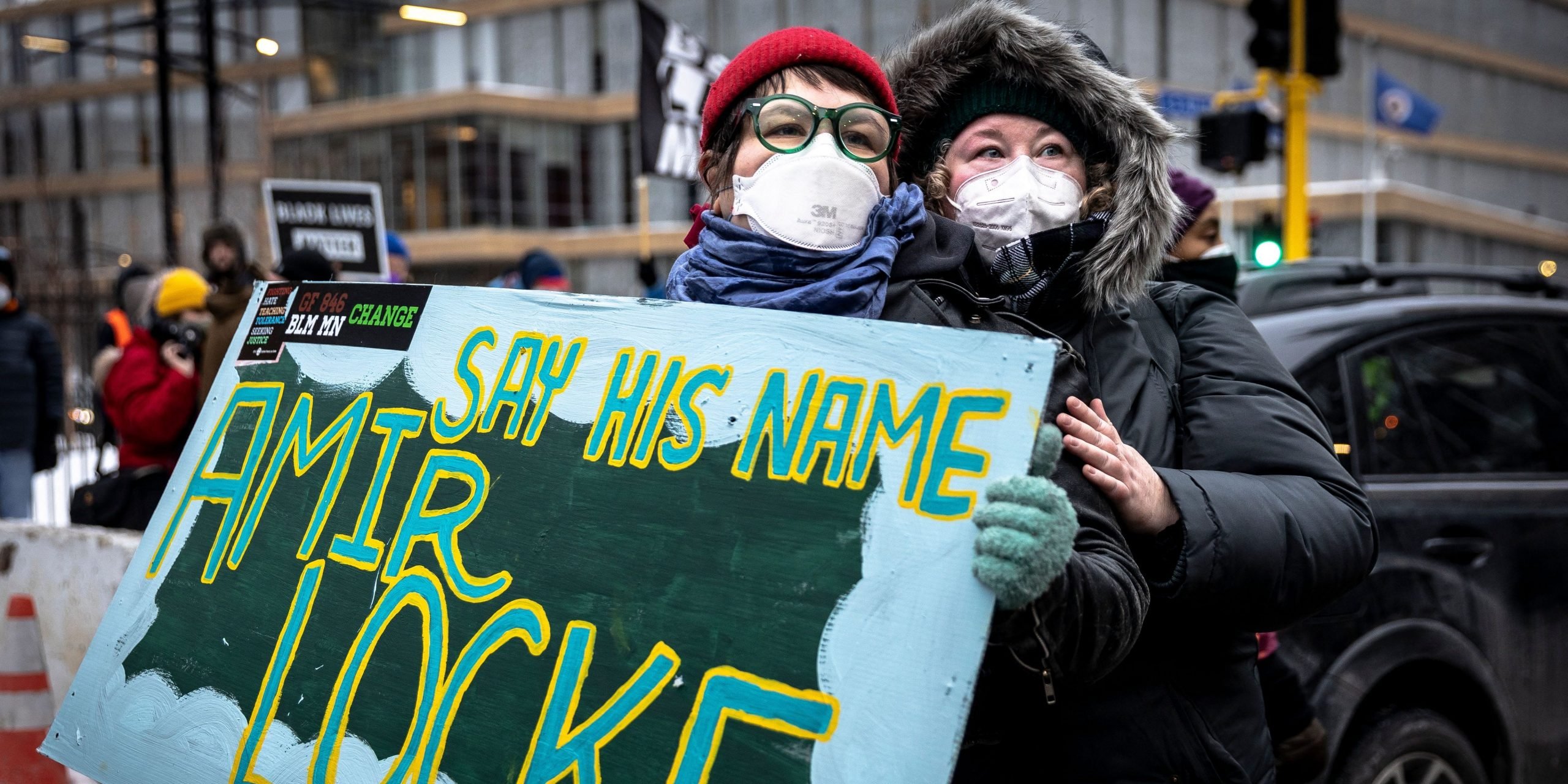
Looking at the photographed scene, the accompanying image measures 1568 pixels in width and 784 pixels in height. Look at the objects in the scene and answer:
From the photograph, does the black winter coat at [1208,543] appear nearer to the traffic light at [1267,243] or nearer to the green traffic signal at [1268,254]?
the traffic light at [1267,243]

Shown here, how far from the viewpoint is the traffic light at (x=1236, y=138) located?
30.9 ft

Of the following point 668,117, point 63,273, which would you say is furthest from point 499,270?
point 668,117

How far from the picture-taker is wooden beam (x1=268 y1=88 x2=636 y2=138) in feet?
114

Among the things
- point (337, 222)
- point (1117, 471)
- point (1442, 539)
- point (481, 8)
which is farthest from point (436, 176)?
point (1117, 471)

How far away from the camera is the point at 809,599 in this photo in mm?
1695

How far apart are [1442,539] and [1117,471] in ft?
8.07

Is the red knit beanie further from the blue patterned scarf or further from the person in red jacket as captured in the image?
the person in red jacket

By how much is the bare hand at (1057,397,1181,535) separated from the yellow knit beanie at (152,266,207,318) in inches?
196

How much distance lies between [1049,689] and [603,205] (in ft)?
119

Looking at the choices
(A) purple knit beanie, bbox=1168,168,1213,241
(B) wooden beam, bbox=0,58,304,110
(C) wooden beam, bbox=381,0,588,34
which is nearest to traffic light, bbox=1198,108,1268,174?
(A) purple knit beanie, bbox=1168,168,1213,241

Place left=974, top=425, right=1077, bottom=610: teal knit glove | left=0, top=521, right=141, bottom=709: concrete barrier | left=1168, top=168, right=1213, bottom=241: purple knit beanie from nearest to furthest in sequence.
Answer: left=974, top=425, right=1077, bottom=610: teal knit glove < left=1168, top=168, right=1213, bottom=241: purple knit beanie < left=0, top=521, right=141, bottom=709: concrete barrier

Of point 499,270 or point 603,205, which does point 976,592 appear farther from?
point 603,205

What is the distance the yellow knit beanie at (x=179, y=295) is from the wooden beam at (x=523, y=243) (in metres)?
28.5

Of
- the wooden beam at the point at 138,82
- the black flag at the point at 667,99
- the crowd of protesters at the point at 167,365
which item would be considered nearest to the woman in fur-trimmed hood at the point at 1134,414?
the crowd of protesters at the point at 167,365
